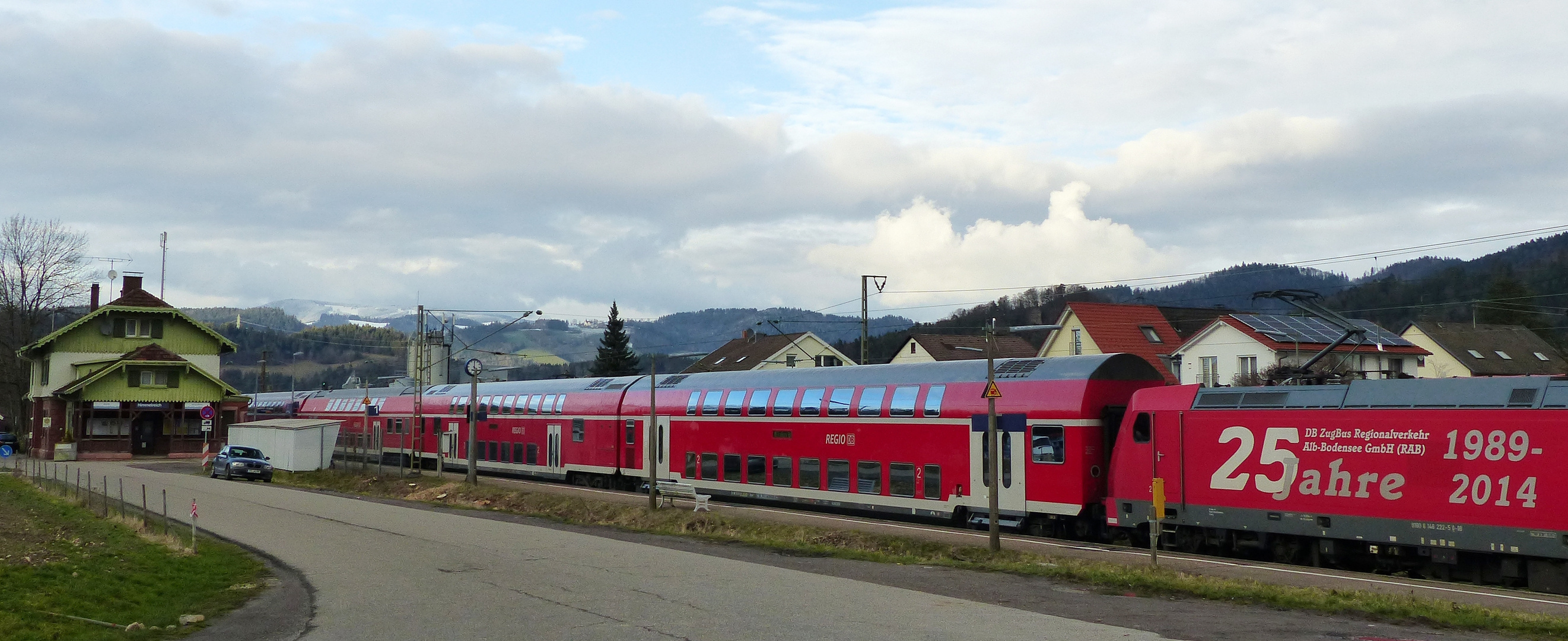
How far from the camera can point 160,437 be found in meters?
67.2

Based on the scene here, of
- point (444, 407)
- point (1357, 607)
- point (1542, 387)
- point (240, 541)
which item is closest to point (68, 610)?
point (240, 541)

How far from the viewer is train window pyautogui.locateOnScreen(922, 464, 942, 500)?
27.3 m

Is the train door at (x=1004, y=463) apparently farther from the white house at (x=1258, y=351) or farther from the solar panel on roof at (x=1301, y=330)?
the white house at (x=1258, y=351)

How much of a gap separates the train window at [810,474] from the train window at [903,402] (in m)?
3.25

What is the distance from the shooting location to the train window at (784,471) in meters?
32.1

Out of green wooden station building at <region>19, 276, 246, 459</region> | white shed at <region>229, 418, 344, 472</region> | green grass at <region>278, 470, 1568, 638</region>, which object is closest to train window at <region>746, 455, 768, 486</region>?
green grass at <region>278, 470, 1568, 638</region>

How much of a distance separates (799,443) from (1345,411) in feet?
49.8

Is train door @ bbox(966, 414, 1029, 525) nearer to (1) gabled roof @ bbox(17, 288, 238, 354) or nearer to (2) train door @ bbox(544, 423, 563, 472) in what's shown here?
(2) train door @ bbox(544, 423, 563, 472)

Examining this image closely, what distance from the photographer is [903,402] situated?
28734mm

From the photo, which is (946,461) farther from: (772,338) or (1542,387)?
(772,338)

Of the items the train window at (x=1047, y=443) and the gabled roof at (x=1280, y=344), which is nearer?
the train window at (x=1047, y=443)

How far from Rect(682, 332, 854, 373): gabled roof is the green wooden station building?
31.3 m

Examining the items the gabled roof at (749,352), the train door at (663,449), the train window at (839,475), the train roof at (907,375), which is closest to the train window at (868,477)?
the train window at (839,475)

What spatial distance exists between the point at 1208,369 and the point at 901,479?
1547 inches
